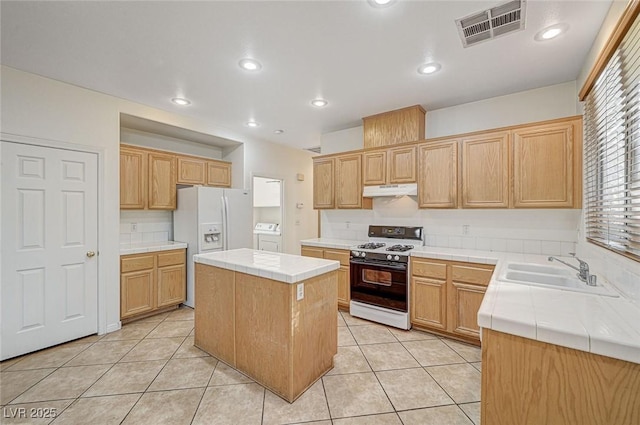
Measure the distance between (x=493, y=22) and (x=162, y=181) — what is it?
4098mm

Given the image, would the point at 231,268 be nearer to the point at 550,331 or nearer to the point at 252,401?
the point at 252,401

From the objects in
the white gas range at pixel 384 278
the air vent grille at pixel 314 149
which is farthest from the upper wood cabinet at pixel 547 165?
the air vent grille at pixel 314 149

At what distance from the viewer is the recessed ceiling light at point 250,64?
2420mm

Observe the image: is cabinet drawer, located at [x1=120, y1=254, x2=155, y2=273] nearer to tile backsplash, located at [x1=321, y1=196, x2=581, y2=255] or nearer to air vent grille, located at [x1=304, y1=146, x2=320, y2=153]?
tile backsplash, located at [x1=321, y1=196, x2=581, y2=255]

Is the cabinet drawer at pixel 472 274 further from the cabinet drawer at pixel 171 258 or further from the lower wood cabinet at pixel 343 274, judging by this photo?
the cabinet drawer at pixel 171 258

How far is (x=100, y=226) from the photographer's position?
3109 millimetres

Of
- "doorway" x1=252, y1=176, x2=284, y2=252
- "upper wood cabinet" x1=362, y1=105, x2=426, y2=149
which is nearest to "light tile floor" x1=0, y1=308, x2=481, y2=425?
"upper wood cabinet" x1=362, y1=105, x2=426, y2=149

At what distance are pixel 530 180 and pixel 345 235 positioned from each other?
2.48 meters

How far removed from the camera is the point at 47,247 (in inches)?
108

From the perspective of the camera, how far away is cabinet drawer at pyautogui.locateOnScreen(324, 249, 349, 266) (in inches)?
145

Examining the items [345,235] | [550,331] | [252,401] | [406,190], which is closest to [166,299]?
[252,401]

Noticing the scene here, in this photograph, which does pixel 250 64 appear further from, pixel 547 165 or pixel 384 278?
pixel 547 165

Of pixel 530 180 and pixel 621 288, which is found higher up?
pixel 530 180

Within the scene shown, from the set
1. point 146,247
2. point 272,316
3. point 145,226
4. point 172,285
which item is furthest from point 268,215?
point 272,316
